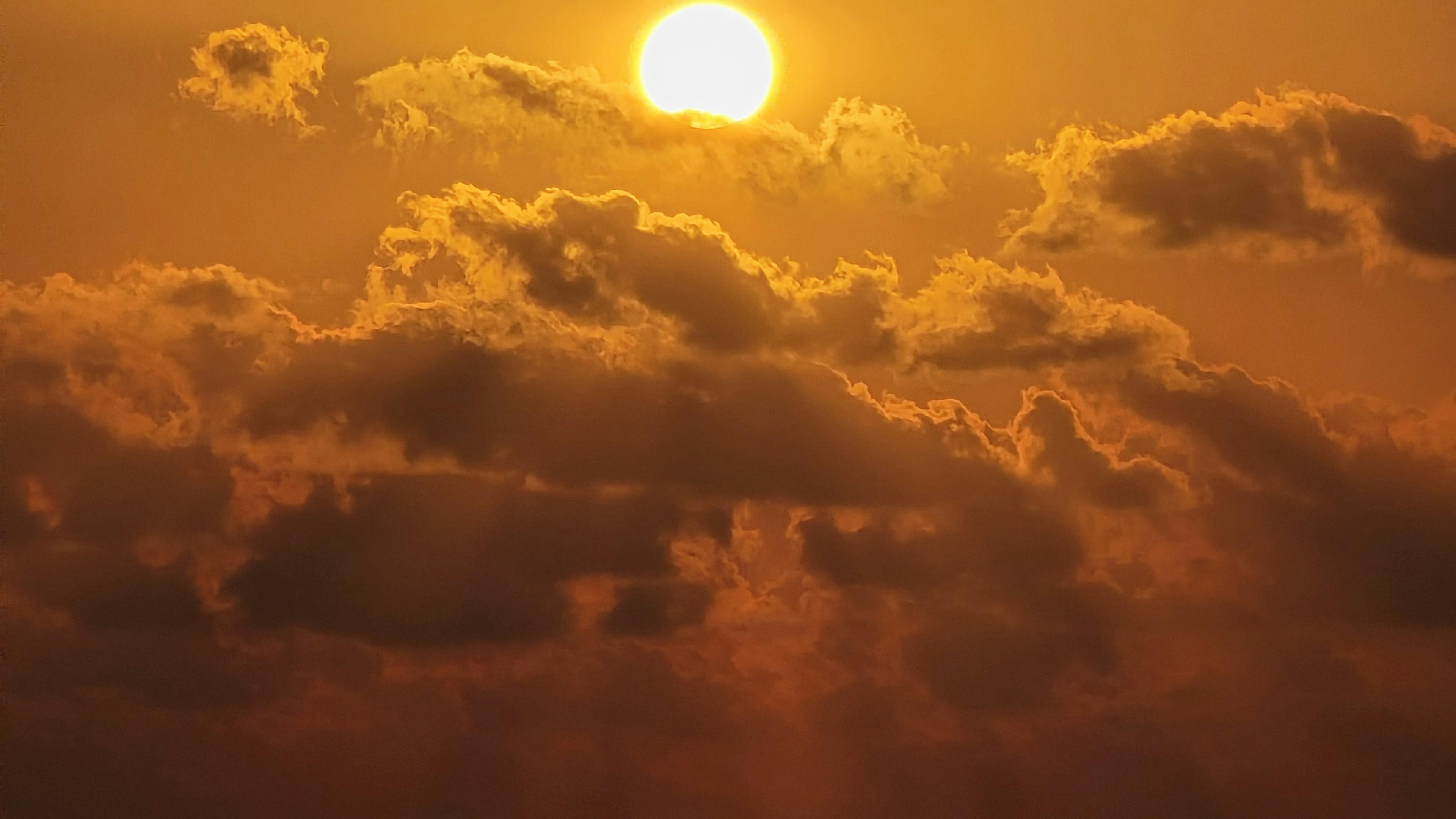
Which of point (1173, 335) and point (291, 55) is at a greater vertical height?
point (291, 55)

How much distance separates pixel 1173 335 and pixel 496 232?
7.63 meters

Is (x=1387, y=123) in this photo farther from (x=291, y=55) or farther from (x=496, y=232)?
(x=291, y=55)

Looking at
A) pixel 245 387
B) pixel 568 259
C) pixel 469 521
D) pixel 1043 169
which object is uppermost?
pixel 1043 169

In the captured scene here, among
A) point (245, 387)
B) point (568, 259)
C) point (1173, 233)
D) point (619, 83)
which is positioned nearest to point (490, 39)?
point (619, 83)

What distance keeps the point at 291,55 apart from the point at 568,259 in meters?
3.62

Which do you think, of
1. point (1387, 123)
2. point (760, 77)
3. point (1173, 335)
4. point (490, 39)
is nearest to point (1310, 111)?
point (1387, 123)

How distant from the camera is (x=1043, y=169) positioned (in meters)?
14.3

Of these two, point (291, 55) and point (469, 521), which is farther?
point (469, 521)

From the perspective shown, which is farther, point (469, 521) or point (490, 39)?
point (469, 521)

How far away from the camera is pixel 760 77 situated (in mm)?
14078

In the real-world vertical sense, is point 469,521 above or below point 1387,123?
below

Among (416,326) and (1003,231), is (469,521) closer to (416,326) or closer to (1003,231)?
(416,326)

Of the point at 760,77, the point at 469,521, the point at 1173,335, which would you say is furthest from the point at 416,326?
the point at 1173,335

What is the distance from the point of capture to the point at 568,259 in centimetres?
1429
